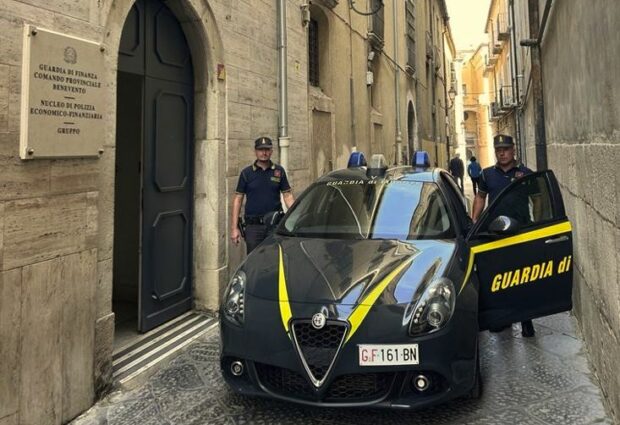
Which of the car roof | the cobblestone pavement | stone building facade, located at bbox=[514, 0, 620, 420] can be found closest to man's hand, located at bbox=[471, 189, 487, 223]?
stone building facade, located at bbox=[514, 0, 620, 420]

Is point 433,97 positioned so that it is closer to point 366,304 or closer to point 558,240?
point 558,240

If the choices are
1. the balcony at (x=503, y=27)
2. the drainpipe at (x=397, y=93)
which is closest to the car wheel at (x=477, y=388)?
the drainpipe at (x=397, y=93)

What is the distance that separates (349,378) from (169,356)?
7.17 feet

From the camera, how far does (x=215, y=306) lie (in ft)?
18.4

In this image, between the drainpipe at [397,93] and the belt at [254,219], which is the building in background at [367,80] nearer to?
the drainpipe at [397,93]

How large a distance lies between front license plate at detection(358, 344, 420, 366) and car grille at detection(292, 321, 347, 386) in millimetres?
154

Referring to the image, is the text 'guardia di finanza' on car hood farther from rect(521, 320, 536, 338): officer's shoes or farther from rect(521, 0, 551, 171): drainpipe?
rect(521, 0, 551, 171): drainpipe

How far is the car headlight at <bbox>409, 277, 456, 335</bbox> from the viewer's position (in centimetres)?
291

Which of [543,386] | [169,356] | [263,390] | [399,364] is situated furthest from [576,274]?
[169,356]

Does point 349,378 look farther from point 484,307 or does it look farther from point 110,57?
point 110,57

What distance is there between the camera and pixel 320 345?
114 inches

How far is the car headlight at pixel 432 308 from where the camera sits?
2908 millimetres

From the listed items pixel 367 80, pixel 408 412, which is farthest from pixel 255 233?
pixel 367 80

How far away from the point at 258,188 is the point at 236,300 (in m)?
2.39
